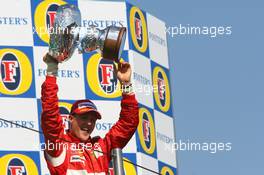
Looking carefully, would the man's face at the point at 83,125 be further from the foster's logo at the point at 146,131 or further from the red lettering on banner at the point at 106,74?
the foster's logo at the point at 146,131

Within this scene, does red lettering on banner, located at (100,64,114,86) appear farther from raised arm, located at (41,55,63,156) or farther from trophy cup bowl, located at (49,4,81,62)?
trophy cup bowl, located at (49,4,81,62)

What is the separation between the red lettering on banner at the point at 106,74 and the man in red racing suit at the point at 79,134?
22.4ft

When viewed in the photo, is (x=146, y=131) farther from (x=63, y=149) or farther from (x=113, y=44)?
(x=113, y=44)

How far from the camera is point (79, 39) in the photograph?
696 inches

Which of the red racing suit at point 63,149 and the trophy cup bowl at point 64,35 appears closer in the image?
the trophy cup bowl at point 64,35

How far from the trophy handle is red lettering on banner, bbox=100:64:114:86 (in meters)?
8.06

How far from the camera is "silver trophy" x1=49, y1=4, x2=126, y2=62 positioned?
17.4 m

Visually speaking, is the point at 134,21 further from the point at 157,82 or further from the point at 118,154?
the point at 118,154

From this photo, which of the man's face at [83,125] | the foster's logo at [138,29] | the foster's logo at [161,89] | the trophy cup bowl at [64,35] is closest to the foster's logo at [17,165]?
the foster's logo at [161,89]

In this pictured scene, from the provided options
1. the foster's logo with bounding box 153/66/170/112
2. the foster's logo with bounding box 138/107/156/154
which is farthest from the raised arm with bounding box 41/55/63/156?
the foster's logo with bounding box 153/66/170/112

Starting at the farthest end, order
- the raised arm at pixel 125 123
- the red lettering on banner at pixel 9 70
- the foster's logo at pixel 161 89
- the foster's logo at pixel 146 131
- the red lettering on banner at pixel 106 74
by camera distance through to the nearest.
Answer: the foster's logo at pixel 161 89 < the foster's logo at pixel 146 131 < the red lettering on banner at pixel 106 74 < the red lettering on banner at pixel 9 70 < the raised arm at pixel 125 123

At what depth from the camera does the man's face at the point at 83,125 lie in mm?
18297

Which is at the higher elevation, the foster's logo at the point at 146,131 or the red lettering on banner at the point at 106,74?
the red lettering on banner at the point at 106,74

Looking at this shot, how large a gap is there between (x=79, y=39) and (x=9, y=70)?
7485 millimetres
